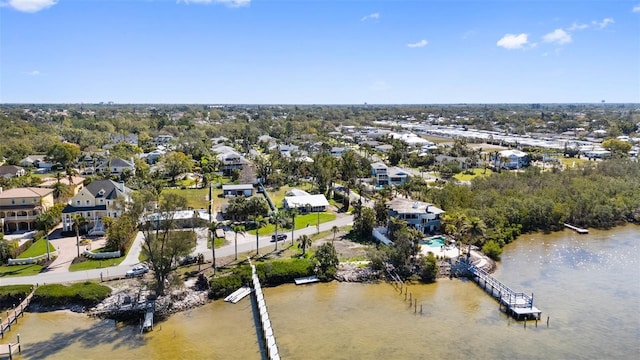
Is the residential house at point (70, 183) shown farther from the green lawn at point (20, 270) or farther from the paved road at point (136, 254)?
the green lawn at point (20, 270)

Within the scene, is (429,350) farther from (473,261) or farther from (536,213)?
(536,213)

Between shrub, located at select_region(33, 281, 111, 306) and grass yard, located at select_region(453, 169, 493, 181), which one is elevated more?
grass yard, located at select_region(453, 169, 493, 181)

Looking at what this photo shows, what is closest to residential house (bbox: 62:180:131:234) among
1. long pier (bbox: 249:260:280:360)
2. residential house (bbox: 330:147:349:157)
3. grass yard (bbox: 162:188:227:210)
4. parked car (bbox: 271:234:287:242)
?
grass yard (bbox: 162:188:227:210)

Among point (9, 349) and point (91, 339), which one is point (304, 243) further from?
point (9, 349)

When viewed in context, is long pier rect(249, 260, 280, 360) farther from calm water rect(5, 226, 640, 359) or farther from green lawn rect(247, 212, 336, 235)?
green lawn rect(247, 212, 336, 235)

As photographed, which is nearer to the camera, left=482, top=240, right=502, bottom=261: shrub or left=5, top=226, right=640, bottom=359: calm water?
left=5, top=226, right=640, bottom=359: calm water
